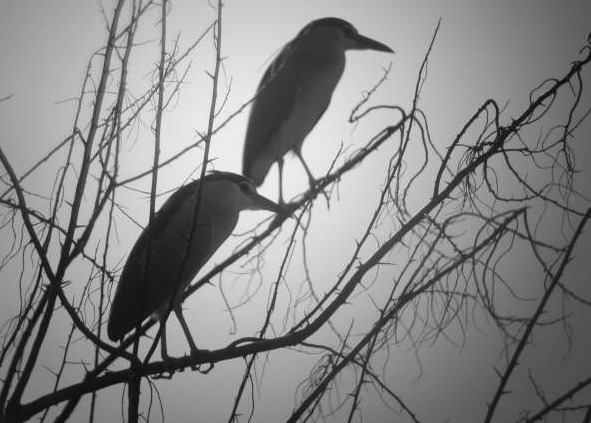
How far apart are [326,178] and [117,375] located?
2.92 ft

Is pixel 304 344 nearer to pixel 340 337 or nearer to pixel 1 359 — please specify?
pixel 340 337

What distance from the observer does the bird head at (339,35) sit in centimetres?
295

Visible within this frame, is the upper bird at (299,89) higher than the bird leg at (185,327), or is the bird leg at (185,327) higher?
the upper bird at (299,89)

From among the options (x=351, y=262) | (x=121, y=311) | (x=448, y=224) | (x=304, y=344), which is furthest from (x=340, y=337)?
(x=121, y=311)

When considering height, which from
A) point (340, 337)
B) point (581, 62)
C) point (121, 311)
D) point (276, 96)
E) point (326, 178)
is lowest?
point (340, 337)

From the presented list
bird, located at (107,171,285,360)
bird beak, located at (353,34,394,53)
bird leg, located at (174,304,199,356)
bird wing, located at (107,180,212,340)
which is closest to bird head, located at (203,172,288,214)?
bird, located at (107,171,285,360)

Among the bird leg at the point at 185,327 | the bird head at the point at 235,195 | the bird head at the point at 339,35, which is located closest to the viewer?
the bird leg at the point at 185,327

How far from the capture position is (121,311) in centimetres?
234

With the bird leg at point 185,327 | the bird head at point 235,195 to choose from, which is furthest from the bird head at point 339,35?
the bird leg at point 185,327

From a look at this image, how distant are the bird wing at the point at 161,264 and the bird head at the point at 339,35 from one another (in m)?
1.20

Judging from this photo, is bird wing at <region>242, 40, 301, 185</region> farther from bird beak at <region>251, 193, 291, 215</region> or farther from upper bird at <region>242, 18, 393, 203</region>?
bird beak at <region>251, 193, 291, 215</region>

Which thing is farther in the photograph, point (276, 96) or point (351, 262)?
point (276, 96)

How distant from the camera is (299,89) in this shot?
2.77 meters

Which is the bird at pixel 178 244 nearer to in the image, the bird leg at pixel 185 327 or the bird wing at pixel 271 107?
the bird leg at pixel 185 327
